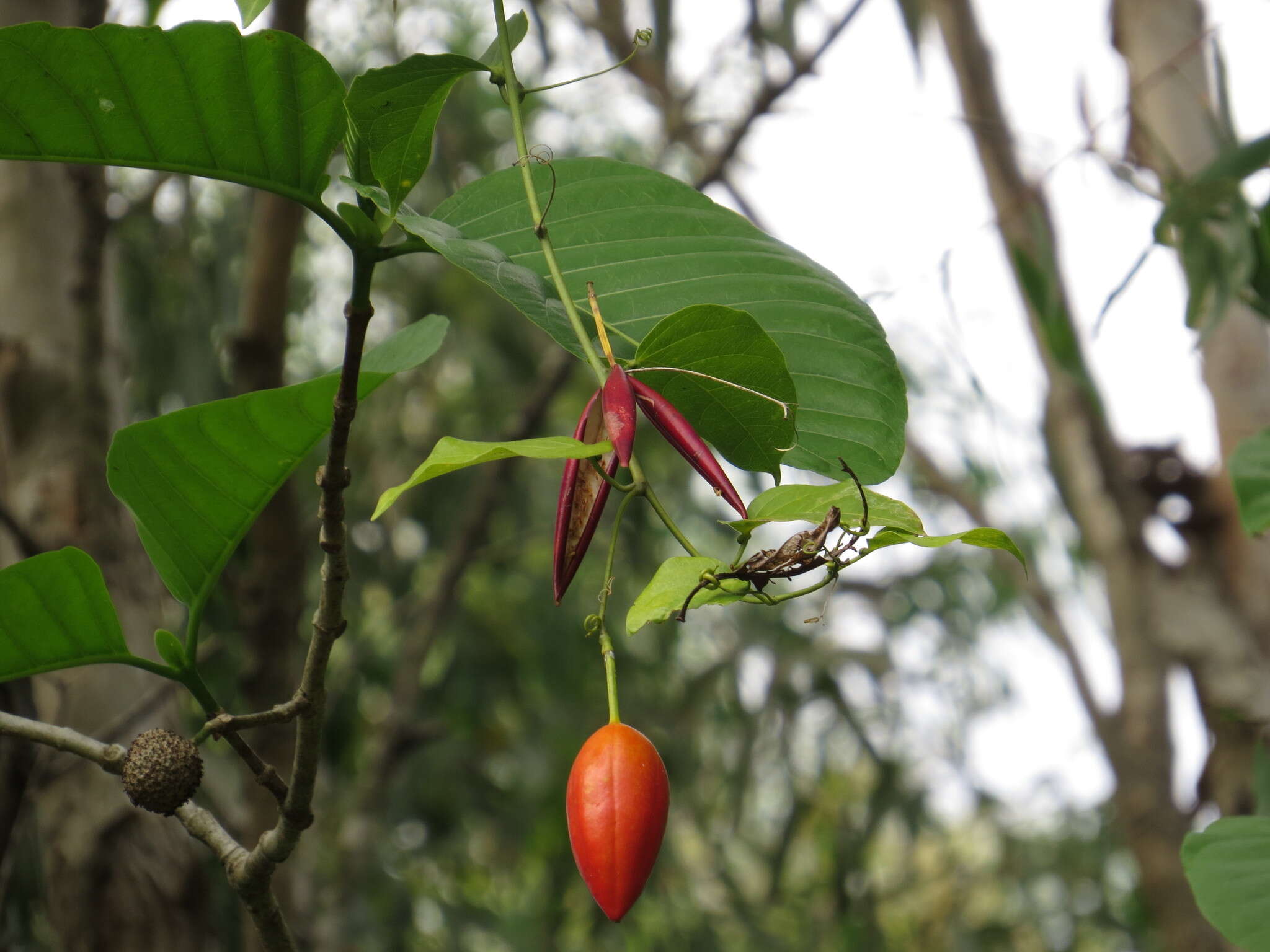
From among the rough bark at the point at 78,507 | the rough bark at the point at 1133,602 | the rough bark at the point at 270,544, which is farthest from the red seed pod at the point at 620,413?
the rough bark at the point at 1133,602

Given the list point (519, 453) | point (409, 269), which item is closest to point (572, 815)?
point (519, 453)

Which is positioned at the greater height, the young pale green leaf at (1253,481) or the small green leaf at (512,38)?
the small green leaf at (512,38)

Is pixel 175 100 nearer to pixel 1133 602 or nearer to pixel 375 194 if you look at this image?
pixel 375 194

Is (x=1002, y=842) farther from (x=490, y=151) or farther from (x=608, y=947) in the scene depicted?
(x=490, y=151)

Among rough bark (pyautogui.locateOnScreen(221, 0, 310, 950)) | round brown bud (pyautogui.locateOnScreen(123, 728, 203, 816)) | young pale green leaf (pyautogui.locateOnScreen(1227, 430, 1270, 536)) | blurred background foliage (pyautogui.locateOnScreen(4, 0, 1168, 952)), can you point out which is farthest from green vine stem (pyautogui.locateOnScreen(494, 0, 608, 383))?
blurred background foliage (pyautogui.locateOnScreen(4, 0, 1168, 952))

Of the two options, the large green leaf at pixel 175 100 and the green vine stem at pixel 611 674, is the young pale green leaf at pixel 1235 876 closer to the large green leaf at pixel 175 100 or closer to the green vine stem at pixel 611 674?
the green vine stem at pixel 611 674

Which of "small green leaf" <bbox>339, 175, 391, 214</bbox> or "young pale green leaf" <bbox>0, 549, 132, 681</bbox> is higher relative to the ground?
"small green leaf" <bbox>339, 175, 391, 214</bbox>

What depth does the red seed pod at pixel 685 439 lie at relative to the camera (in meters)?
0.32

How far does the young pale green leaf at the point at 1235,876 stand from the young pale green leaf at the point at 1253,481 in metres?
0.23

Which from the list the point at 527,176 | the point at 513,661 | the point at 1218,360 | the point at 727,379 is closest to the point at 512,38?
the point at 527,176

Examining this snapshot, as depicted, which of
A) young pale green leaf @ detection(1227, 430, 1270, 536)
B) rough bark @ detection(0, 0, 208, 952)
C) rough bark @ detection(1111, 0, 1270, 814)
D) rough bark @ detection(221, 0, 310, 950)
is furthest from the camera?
rough bark @ detection(1111, 0, 1270, 814)

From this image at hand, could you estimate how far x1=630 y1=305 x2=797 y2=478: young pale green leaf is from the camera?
13.6 inches

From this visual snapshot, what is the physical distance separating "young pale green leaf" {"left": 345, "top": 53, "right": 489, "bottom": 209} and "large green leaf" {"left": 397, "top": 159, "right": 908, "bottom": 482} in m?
0.02

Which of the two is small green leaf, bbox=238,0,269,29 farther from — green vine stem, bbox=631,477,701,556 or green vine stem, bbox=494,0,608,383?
green vine stem, bbox=631,477,701,556
